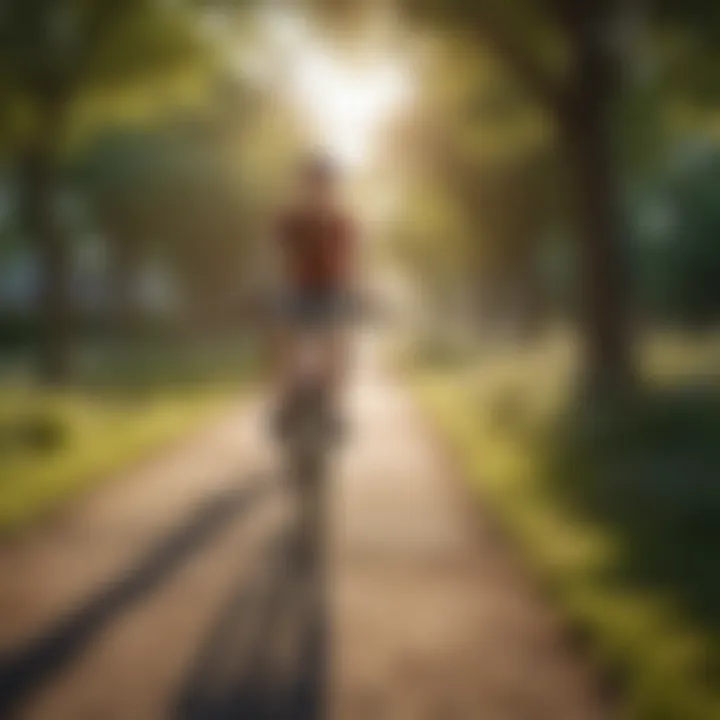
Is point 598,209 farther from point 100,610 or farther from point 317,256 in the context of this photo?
point 100,610

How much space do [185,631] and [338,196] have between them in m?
2.62

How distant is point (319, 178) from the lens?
6523mm

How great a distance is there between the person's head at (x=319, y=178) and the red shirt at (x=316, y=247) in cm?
10

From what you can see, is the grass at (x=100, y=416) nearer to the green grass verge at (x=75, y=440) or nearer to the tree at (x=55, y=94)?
the green grass verge at (x=75, y=440)

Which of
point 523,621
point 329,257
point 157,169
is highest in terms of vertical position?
point 157,169

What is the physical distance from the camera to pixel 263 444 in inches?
475

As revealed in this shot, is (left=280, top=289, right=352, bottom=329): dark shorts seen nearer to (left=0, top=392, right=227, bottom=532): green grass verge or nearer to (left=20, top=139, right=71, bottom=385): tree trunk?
(left=0, top=392, right=227, bottom=532): green grass verge

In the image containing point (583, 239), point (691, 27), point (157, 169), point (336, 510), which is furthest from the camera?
point (157, 169)

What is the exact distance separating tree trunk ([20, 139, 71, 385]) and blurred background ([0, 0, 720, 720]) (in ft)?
0.15

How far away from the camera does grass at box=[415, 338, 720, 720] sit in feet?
16.6

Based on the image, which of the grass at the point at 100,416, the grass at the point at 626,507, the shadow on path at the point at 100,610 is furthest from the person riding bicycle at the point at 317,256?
the grass at the point at 100,416

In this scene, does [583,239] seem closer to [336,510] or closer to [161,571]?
[336,510]

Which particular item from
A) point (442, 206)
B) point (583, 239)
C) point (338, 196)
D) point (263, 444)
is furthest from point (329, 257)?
point (442, 206)

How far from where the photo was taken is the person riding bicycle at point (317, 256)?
6.57m
